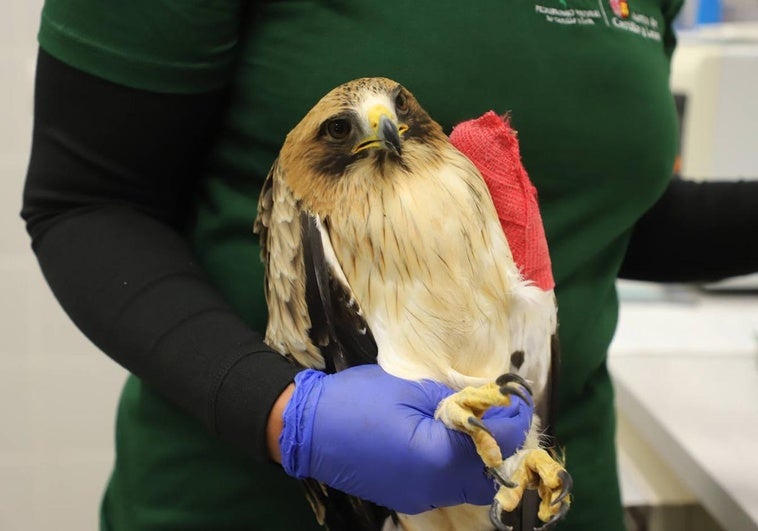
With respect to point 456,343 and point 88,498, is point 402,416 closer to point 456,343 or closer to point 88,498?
point 456,343

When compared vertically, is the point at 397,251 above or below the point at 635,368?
above

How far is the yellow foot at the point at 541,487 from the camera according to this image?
39 cm

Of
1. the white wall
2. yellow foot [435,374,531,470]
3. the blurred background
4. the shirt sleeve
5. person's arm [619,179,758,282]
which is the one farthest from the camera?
the white wall

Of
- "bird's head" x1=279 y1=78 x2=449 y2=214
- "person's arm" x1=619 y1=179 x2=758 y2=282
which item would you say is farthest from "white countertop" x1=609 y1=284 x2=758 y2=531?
"bird's head" x1=279 y1=78 x2=449 y2=214

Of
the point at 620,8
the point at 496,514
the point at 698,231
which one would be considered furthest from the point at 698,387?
the point at 496,514

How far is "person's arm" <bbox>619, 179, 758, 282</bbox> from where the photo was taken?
2.61 ft

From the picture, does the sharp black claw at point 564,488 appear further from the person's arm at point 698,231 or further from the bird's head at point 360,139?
the person's arm at point 698,231

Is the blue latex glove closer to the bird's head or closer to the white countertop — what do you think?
the bird's head

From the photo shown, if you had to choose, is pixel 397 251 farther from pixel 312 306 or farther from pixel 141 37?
pixel 141 37

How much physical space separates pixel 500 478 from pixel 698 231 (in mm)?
503

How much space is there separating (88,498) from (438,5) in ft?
3.78

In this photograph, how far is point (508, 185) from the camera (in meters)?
0.45

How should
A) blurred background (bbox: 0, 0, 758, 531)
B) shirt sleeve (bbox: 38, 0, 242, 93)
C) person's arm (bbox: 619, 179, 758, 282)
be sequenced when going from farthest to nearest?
blurred background (bbox: 0, 0, 758, 531) < person's arm (bbox: 619, 179, 758, 282) < shirt sleeve (bbox: 38, 0, 242, 93)

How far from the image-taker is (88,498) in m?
1.35
